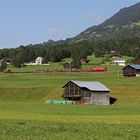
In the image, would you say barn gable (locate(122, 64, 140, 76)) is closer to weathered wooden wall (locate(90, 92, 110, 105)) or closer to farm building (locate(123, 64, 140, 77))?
farm building (locate(123, 64, 140, 77))

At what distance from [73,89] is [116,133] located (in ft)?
273

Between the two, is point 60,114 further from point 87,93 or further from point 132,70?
point 132,70

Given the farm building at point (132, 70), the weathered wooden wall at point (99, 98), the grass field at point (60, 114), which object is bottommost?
the weathered wooden wall at point (99, 98)

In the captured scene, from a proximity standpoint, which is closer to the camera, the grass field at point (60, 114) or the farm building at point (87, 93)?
the grass field at point (60, 114)

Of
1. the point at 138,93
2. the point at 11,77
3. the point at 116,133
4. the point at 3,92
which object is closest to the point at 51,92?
the point at 3,92

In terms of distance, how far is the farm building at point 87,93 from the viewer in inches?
4171

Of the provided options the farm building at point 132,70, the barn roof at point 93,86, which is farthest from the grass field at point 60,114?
the farm building at point 132,70

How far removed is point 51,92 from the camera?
11162 cm

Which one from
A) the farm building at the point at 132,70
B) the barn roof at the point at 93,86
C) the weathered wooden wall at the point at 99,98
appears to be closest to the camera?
the weathered wooden wall at the point at 99,98

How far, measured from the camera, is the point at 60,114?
58.9 metres

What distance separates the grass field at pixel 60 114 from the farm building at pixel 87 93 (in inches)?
90.7

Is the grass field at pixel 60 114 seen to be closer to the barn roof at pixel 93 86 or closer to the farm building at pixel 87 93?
the farm building at pixel 87 93

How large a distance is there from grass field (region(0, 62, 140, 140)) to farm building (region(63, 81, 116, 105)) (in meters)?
2.30

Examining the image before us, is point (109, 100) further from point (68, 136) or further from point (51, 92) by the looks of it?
point (68, 136)
